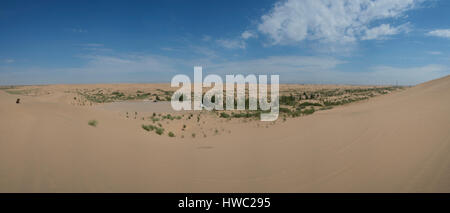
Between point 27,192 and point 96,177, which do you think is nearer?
point 27,192
